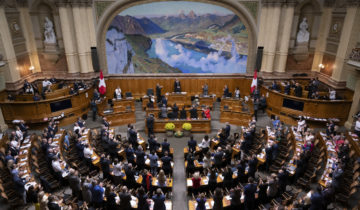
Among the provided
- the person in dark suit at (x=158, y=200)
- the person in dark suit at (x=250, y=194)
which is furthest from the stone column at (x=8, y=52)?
the person in dark suit at (x=250, y=194)

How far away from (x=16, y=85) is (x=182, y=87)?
11.4 metres

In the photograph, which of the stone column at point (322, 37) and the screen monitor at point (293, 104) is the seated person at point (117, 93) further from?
the stone column at point (322, 37)

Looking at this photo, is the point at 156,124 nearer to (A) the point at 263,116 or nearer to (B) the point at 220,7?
(A) the point at 263,116

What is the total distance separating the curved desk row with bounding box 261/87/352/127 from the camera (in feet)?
51.5

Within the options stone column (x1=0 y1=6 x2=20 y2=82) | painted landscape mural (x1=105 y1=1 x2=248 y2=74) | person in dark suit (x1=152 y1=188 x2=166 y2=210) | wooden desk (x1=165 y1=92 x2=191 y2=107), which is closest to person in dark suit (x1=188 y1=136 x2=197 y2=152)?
person in dark suit (x1=152 y1=188 x2=166 y2=210)

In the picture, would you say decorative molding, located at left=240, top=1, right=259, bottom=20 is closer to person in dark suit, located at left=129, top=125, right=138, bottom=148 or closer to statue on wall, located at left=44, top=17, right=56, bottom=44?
person in dark suit, located at left=129, top=125, right=138, bottom=148

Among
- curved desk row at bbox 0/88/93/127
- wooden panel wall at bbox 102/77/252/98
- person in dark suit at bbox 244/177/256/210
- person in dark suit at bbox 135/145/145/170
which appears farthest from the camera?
wooden panel wall at bbox 102/77/252/98

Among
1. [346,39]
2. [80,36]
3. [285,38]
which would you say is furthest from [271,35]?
[80,36]

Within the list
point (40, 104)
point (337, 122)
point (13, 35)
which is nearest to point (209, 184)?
point (337, 122)

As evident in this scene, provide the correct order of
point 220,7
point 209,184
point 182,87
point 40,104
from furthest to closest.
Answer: point 182,87 < point 220,7 < point 40,104 < point 209,184

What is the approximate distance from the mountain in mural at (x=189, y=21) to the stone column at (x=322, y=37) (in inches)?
247

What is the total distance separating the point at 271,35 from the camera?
61.2ft

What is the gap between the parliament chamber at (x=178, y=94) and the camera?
11.2m

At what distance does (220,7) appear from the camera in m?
19.3
